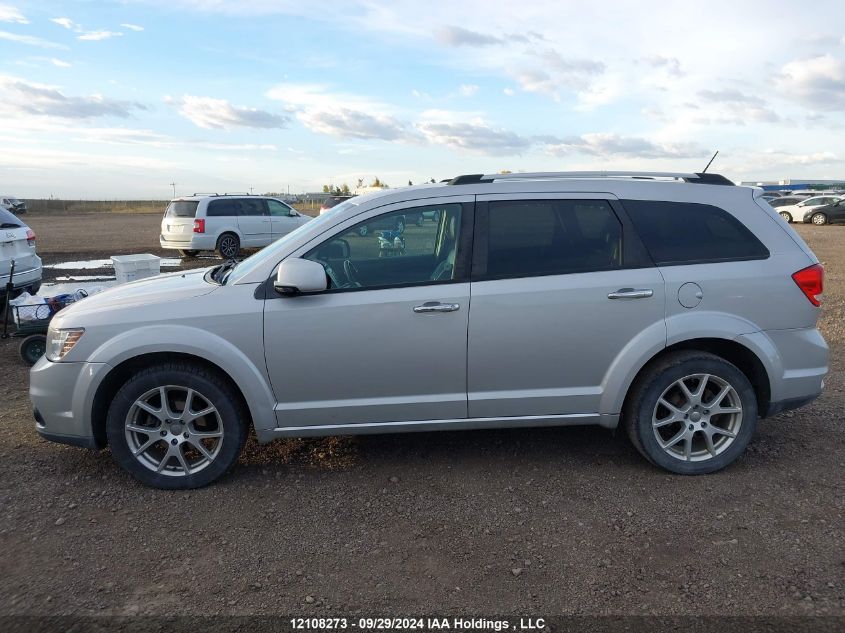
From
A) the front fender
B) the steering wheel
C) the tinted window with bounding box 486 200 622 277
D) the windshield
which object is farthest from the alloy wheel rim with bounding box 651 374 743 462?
the front fender

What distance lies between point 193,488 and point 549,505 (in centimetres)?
210

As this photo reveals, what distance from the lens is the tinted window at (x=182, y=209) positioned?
695 inches

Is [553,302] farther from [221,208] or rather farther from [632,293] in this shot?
[221,208]

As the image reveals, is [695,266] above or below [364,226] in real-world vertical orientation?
below

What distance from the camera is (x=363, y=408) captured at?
3.93 metres

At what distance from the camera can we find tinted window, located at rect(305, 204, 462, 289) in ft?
13.0

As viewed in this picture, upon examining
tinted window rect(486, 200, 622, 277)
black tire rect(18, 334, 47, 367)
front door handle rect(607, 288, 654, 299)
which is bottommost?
black tire rect(18, 334, 47, 367)

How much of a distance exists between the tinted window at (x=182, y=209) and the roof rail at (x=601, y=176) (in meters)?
14.9

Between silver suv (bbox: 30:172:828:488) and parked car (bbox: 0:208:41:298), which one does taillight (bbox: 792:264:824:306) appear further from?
parked car (bbox: 0:208:41:298)

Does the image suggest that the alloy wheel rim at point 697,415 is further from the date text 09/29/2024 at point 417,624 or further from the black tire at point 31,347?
the black tire at point 31,347

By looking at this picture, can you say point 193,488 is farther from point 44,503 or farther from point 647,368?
point 647,368

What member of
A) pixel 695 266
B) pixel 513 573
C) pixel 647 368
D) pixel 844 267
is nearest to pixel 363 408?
pixel 513 573

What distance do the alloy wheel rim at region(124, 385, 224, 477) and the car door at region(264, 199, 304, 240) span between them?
1514cm

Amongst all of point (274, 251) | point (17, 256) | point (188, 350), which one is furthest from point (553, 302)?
point (17, 256)
